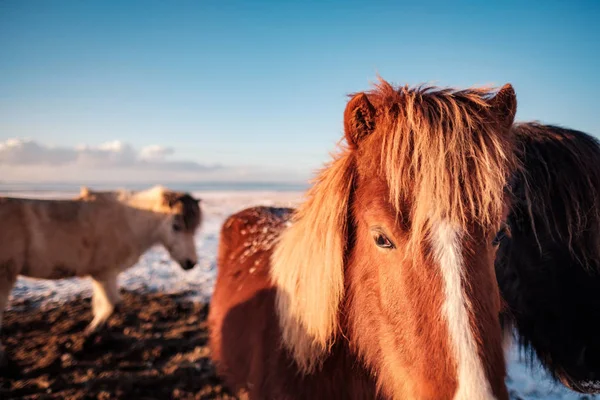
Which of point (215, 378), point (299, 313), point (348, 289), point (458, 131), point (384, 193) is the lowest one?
point (215, 378)

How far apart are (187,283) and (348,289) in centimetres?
584

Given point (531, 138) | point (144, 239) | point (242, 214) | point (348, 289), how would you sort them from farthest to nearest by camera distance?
point (144, 239) < point (242, 214) < point (531, 138) < point (348, 289)

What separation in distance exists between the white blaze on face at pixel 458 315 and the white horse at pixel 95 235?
5017mm

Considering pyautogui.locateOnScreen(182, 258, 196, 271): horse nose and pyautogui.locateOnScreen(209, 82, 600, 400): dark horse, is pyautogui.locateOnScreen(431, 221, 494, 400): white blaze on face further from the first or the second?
pyautogui.locateOnScreen(182, 258, 196, 271): horse nose

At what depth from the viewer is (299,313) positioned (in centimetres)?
152

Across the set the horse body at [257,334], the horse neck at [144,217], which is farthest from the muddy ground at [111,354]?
the horse neck at [144,217]

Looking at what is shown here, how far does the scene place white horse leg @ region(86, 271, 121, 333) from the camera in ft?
15.3

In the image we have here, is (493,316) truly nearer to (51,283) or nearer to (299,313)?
(299,313)

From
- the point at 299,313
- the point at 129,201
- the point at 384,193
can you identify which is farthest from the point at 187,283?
the point at 384,193

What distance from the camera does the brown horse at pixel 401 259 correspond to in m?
0.94

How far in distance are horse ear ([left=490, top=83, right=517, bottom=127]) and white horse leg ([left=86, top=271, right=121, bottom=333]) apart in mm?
5381

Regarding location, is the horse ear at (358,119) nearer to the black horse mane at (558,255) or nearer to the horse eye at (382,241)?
the horse eye at (382,241)

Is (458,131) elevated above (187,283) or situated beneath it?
elevated above

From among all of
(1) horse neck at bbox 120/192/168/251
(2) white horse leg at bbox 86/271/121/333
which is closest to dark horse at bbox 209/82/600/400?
(2) white horse leg at bbox 86/271/121/333
